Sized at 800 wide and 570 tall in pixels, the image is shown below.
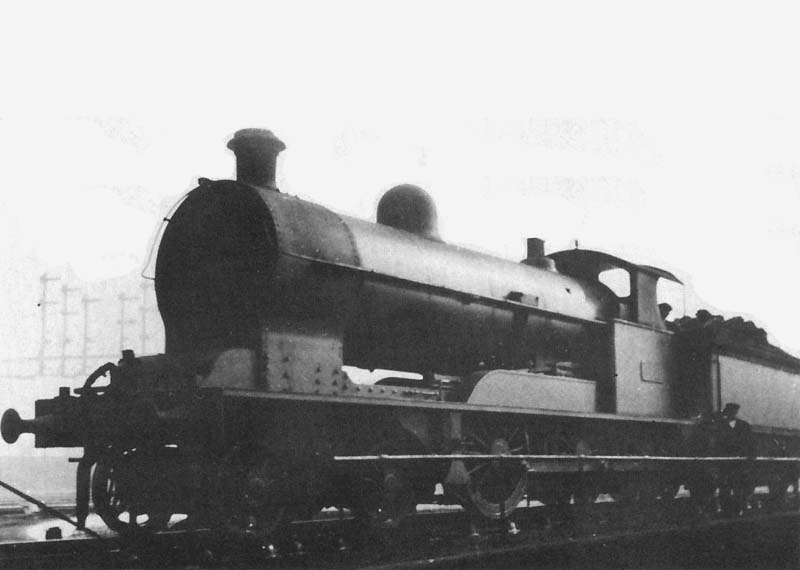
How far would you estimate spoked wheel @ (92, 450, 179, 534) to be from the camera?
679cm

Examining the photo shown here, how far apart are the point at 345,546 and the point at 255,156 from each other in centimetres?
320

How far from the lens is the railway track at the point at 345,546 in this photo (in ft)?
21.2

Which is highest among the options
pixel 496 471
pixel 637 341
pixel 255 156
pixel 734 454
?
pixel 255 156

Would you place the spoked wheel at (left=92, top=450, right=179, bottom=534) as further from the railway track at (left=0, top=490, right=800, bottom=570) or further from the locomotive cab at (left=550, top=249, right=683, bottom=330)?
the locomotive cab at (left=550, top=249, right=683, bottom=330)

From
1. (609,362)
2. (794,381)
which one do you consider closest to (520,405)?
(609,362)

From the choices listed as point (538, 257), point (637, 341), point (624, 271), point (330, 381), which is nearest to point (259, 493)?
point (330, 381)

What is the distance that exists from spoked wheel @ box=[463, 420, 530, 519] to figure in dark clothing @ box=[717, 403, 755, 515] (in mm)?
4071

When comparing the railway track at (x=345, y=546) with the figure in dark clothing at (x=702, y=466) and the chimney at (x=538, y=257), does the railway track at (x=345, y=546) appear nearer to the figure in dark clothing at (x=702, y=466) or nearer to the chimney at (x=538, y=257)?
the figure in dark clothing at (x=702, y=466)

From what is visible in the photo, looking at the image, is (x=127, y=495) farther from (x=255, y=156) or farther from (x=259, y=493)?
(x=255, y=156)

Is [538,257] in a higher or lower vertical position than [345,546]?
higher

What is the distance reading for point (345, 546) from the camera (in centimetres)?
722

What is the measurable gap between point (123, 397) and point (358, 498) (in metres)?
2.03

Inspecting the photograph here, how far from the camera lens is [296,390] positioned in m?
6.83

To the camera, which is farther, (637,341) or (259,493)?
(637,341)
